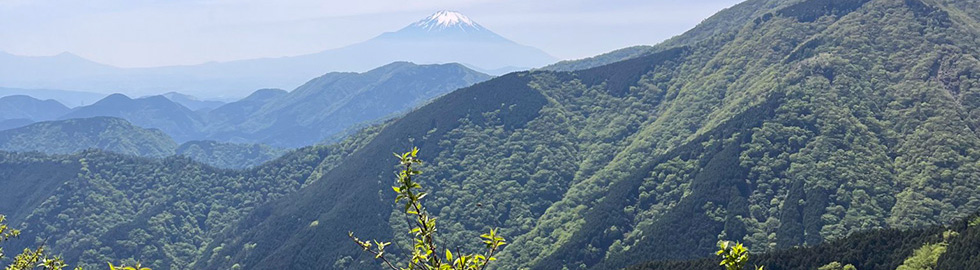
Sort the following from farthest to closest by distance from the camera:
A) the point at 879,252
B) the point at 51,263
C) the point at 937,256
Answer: the point at 879,252 → the point at 937,256 → the point at 51,263

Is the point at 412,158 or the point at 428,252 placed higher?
the point at 412,158

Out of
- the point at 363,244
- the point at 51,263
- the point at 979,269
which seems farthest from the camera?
the point at 979,269

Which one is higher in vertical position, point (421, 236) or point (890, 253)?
point (421, 236)

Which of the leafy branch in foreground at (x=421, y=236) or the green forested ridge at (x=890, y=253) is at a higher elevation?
the leafy branch in foreground at (x=421, y=236)

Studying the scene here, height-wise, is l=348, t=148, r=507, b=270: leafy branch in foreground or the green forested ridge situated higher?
l=348, t=148, r=507, b=270: leafy branch in foreground

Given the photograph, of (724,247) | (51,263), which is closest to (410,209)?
(724,247)

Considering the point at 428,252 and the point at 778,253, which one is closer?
→ the point at 428,252

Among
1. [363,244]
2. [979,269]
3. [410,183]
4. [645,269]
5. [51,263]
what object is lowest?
[645,269]

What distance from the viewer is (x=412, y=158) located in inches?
669

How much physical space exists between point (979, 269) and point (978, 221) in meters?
24.0

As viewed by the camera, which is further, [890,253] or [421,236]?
[890,253]

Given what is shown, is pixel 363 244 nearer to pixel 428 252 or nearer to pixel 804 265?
pixel 428 252

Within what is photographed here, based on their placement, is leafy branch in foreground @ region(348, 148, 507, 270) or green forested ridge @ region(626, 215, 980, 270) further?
green forested ridge @ region(626, 215, 980, 270)

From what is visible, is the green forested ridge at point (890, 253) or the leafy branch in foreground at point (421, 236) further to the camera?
the green forested ridge at point (890, 253)
